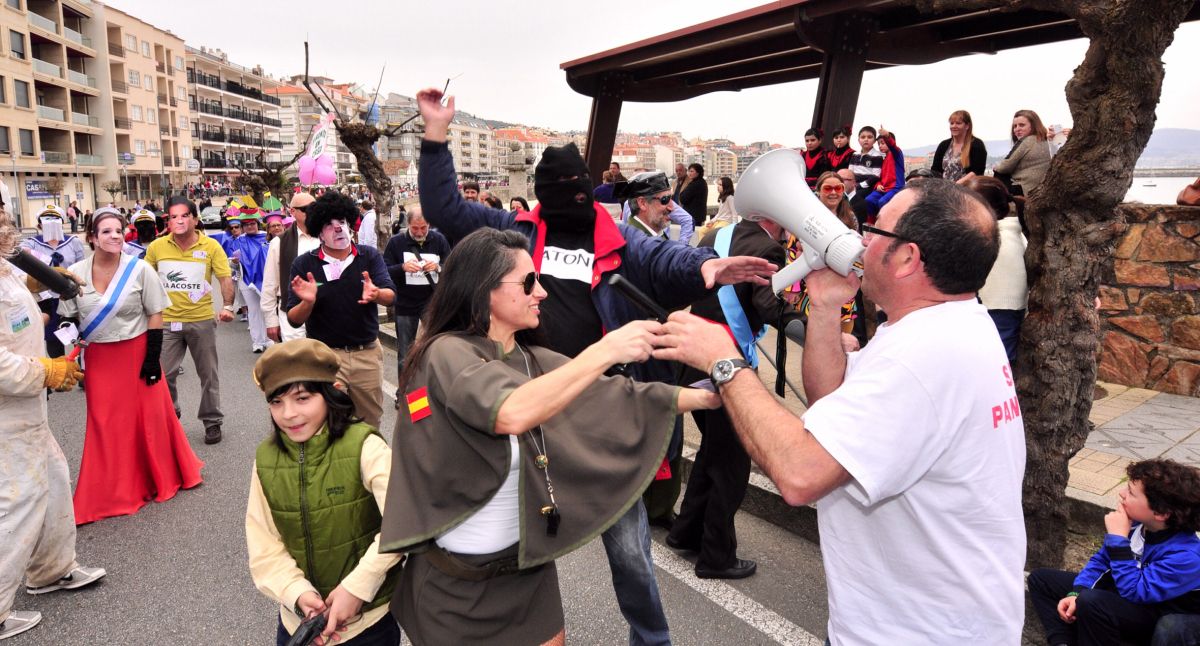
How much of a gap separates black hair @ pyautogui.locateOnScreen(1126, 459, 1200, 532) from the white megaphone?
1655 mm

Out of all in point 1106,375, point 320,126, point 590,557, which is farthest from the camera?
point 320,126

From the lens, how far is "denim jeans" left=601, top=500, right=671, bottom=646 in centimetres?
264

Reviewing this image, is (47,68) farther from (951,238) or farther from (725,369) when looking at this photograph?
(951,238)

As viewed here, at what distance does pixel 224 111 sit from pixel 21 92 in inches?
1531

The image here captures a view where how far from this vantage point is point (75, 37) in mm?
50344

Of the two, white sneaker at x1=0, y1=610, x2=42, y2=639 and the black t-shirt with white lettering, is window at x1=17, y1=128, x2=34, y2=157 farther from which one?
the black t-shirt with white lettering

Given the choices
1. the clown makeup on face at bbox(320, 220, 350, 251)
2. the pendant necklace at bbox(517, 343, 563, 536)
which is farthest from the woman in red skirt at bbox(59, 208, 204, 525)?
the pendant necklace at bbox(517, 343, 563, 536)

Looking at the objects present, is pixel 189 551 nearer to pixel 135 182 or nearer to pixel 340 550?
pixel 340 550

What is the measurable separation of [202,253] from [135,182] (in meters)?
Result: 65.3

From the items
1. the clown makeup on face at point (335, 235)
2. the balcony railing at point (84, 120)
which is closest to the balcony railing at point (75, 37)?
the balcony railing at point (84, 120)

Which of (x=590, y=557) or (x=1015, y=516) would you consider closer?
(x=1015, y=516)

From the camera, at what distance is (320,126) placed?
1186 centimetres

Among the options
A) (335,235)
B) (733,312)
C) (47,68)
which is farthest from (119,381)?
(47,68)

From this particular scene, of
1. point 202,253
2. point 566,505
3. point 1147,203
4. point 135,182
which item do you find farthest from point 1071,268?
point 135,182
